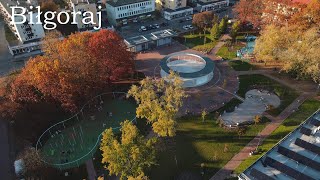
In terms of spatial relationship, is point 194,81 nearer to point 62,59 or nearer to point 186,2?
point 62,59

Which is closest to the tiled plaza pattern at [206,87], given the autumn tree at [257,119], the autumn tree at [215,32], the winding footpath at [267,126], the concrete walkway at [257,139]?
the winding footpath at [267,126]

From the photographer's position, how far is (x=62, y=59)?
51531mm

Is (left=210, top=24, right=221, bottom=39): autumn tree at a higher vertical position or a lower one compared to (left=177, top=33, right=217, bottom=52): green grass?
higher

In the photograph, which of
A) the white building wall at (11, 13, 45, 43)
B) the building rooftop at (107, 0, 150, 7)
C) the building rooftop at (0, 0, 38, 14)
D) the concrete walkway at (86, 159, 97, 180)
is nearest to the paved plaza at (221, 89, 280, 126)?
the concrete walkway at (86, 159, 97, 180)

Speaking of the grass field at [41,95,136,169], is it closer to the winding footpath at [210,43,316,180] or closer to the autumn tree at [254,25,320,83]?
the winding footpath at [210,43,316,180]

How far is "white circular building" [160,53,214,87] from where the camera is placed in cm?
5947

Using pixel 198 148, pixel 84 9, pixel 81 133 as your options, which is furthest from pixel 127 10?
pixel 198 148

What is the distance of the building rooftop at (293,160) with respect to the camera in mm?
34438

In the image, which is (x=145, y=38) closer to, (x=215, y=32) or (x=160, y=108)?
(x=215, y=32)

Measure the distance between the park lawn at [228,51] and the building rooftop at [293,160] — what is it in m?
34.1

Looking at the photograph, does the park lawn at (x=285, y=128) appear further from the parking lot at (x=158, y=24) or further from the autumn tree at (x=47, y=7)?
the autumn tree at (x=47, y=7)

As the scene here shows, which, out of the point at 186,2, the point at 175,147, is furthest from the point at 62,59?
the point at 186,2

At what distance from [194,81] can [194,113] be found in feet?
30.0

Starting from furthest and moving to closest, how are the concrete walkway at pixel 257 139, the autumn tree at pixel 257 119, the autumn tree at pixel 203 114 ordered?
the autumn tree at pixel 203 114
the autumn tree at pixel 257 119
the concrete walkway at pixel 257 139
